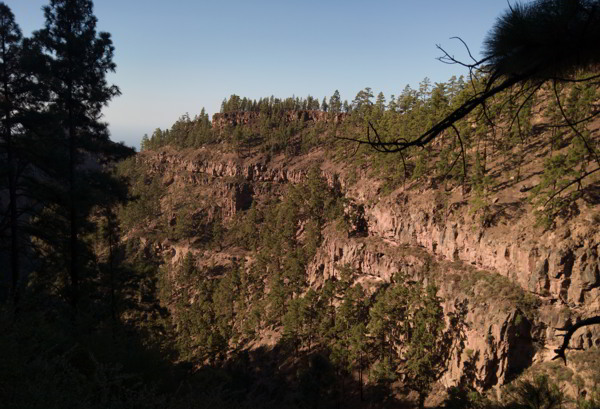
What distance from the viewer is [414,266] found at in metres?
35.9

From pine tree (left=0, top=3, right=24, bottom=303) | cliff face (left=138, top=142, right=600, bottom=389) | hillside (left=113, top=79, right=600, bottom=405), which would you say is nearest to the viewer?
pine tree (left=0, top=3, right=24, bottom=303)

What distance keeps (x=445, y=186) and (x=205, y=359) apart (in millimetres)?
34404

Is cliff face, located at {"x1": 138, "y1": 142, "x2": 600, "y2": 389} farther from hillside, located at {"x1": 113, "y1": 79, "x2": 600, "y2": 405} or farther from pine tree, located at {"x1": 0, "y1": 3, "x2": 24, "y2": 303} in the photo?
pine tree, located at {"x1": 0, "y1": 3, "x2": 24, "y2": 303}

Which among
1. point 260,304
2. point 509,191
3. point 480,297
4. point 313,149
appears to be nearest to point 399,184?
point 509,191

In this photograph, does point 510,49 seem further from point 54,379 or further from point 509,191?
point 509,191

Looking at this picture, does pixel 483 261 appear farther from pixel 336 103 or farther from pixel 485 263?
pixel 336 103

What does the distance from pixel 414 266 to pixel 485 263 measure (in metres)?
7.30

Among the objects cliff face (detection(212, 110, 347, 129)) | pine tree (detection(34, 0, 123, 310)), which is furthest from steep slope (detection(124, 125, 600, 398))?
cliff face (detection(212, 110, 347, 129))

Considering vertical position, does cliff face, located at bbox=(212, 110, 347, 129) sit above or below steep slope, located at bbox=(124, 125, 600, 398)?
above

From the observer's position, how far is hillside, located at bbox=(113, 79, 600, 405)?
80.8 ft

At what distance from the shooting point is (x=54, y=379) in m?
5.25

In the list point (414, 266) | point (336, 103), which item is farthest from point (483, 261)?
point (336, 103)

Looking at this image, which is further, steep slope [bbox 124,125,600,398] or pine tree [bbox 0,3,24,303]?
steep slope [bbox 124,125,600,398]

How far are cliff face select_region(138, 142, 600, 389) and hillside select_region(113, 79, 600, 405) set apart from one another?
4.6 inches
